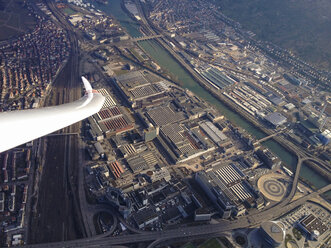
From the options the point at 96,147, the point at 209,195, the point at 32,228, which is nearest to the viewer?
the point at 32,228

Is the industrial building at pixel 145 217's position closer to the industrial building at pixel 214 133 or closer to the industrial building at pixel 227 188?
the industrial building at pixel 227 188

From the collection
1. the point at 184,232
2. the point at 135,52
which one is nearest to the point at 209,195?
the point at 184,232

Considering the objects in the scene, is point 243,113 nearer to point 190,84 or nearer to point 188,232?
point 190,84

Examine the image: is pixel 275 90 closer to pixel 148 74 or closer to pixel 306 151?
pixel 306 151

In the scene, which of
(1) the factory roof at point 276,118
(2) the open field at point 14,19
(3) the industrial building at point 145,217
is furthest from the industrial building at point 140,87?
(2) the open field at point 14,19

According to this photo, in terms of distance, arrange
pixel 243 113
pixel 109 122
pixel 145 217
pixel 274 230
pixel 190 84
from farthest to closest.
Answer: pixel 190 84 < pixel 243 113 < pixel 109 122 < pixel 145 217 < pixel 274 230

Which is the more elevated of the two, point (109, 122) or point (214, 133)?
point (109, 122)

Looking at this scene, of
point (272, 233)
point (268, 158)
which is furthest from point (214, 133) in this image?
point (272, 233)
